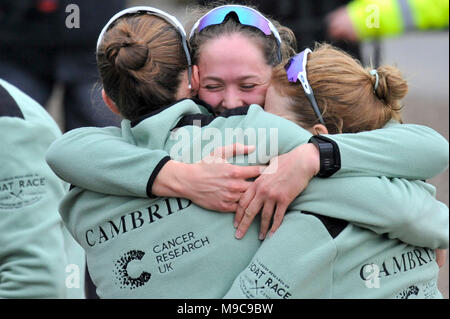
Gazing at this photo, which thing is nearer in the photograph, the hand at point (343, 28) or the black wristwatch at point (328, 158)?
the black wristwatch at point (328, 158)

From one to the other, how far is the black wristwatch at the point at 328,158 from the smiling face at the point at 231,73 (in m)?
0.39

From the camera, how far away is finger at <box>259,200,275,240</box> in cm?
191

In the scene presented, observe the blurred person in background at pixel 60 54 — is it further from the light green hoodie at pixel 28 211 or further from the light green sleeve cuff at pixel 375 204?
the light green sleeve cuff at pixel 375 204

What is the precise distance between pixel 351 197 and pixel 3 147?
1173 mm

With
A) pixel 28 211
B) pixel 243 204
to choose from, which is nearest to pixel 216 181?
pixel 243 204

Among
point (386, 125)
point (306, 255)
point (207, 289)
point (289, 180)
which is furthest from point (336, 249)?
point (386, 125)

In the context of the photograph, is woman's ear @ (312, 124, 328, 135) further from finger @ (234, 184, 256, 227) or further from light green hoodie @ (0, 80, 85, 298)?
light green hoodie @ (0, 80, 85, 298)

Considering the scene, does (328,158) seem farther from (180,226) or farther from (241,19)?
(241,19)

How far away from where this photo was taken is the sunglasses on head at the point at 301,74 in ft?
6.73

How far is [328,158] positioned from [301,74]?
0.28 metres

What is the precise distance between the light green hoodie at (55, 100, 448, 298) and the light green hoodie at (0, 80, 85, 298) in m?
0.57

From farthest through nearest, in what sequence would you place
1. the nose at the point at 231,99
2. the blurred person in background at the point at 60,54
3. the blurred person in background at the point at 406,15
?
the blurred person in background at the point at 60,54, the blurred person in background at the point at 406,15, the nose at the point at 231,99

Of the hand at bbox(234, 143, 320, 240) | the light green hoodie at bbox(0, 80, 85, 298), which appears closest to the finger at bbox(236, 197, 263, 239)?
the hand at bbox(234, 143, 320, 240)

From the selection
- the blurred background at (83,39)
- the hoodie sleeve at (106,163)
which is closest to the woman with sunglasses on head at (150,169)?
the hoodie sleeve at (106,163)
